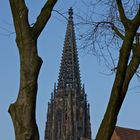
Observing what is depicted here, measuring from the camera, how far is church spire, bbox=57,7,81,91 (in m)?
69.1

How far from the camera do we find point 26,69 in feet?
22.5

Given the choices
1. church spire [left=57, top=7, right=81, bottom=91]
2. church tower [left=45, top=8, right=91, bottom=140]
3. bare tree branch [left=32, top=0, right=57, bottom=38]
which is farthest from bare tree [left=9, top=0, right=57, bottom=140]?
church spire [left=57, top=7, right=81, bottom=91]

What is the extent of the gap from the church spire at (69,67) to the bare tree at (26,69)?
197ft

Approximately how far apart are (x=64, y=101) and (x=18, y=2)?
58.0m

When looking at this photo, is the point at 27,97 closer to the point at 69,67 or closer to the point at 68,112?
the point at 68,112

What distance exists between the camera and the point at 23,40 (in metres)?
6.99

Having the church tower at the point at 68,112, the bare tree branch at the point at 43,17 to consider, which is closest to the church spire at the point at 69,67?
the church tower at the point at 68,112

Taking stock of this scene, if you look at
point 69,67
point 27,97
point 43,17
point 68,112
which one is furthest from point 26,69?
point 69,67

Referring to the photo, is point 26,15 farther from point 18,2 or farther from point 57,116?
point 57,116

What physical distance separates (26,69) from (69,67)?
64887mm

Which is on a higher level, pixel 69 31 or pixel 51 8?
pixel 69 31

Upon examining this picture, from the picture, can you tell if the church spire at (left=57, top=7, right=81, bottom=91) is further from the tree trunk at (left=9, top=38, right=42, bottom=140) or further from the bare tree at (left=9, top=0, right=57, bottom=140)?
the tree trunk at (left=9, top=38, right=42, bottom=140)

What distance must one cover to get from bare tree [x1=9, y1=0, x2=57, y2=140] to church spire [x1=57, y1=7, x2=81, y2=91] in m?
60.2

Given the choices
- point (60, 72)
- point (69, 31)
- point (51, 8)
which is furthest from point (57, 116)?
point (51, 8)
